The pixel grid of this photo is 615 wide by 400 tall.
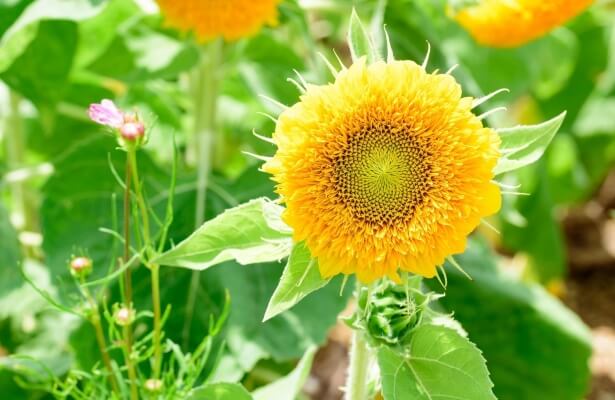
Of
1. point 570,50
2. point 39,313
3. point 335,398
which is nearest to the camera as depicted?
point 39,313

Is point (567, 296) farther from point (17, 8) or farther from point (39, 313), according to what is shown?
point (17, 8)

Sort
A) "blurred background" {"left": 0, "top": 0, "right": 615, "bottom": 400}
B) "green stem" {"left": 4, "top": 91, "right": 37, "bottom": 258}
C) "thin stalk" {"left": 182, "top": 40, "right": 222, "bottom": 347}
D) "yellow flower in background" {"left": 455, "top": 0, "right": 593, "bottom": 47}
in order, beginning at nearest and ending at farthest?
1. "yellow flower in background" {"left": 455, "top": 0, "right": 593, "bottom": 47}
2. "blurred background" {"left": 0, "top": 0, "right": 615, "bottom": 400}
3. "thin stalk" {"left": 182, "top": 40, "right": 222, "bottom": 347}
4. "green stem" {"left": 4, "top": 91, "right": 37, "bottom": 258}

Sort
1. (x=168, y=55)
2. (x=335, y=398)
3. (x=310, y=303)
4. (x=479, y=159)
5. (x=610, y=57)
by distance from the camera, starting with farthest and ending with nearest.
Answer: (x=610, y=57) < (x=335, y=398) < (x=168, y=55) < (x=310, y=303) < (x=479, y=159)

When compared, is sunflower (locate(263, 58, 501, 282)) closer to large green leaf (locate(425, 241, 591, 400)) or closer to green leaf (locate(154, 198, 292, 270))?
green leaf (locate(154, 198, 292, 270))

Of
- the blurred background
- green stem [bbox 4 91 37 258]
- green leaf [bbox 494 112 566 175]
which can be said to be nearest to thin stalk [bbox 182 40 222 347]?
the blurred background

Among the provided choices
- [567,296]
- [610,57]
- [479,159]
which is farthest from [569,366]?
[479,159]
